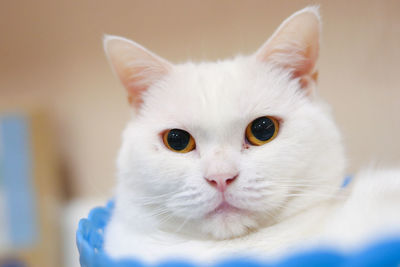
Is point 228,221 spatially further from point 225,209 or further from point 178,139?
point 178,139

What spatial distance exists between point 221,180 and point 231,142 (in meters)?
0.09

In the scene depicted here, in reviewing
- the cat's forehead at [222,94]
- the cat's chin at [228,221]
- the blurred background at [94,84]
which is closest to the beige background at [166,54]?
the blurred background at [94,84]

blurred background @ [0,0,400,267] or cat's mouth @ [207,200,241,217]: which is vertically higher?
blurred background @ [0,0,400,267]

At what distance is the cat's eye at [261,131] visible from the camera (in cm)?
75

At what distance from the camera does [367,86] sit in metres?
0.84

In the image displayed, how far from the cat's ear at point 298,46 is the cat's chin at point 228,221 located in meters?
0.36

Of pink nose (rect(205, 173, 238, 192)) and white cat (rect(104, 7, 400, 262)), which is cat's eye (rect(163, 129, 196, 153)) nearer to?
white cat (rect(104, 7, 400, 262))

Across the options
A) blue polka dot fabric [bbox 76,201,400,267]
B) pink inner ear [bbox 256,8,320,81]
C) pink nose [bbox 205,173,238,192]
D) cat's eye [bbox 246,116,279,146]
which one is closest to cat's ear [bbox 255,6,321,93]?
pink inner ear [bbox 256,8,320,81]

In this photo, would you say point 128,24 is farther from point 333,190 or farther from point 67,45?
point 67,45

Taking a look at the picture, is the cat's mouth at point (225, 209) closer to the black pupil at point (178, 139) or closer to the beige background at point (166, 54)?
the black pupil at point (178, 139)

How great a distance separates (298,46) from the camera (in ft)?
2.72

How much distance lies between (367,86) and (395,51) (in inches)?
5.2

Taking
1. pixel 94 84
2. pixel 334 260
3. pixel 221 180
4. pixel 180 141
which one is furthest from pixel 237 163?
pixel 94 84

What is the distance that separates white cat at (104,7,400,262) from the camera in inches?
26.7
